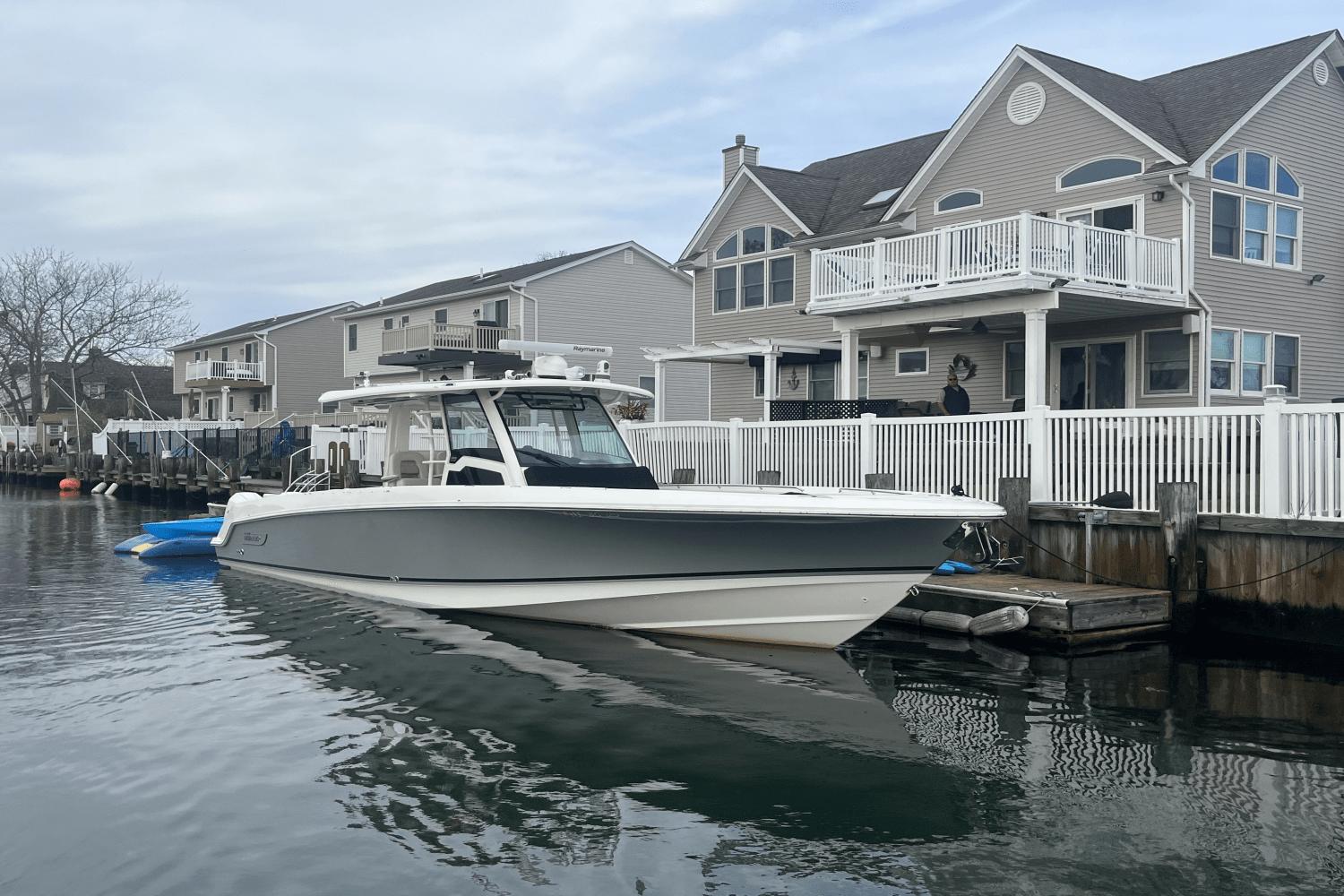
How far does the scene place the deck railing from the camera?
36.0 ft

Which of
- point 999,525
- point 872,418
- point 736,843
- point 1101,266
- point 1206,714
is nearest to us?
point 736,843

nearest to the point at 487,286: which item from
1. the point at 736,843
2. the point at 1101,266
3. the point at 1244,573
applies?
the point at 1101,266

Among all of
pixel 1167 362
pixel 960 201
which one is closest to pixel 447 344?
pixel 960 201

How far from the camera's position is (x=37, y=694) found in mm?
9156

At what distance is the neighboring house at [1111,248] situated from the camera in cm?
1841

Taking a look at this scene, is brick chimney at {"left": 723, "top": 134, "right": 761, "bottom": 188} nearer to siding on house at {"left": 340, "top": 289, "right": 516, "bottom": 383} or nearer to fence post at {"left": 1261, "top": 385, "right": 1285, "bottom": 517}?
siding on house at {"left": 340, "top": 289, "right": 516, "bottom": 383}

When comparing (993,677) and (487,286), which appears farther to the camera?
(487,286)

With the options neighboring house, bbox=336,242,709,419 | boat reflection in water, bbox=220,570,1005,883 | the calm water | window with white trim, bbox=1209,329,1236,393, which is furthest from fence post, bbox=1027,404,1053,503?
neighboring house, bbox=336,242,709,419

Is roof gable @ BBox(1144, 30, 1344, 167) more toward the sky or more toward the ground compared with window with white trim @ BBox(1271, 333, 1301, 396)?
more toward the sky

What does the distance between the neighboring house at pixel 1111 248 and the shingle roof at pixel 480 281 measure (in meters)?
17.6

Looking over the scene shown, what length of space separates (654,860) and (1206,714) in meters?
4.92

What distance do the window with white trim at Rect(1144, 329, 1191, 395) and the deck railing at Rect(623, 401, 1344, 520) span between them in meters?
6.77

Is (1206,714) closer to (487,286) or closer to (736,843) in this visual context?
(736,843)

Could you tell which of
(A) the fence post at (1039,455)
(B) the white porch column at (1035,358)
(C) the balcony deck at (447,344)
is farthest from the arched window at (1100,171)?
(C) the balcony deck at (447,344)
